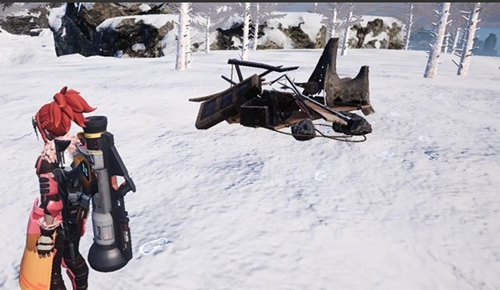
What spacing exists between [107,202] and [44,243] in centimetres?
55

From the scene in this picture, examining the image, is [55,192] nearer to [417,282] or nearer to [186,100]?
[417,282]

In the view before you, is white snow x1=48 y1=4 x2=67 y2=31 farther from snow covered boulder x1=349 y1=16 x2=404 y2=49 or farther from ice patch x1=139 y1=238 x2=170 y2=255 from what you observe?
ice patch x1=139 y1=238 x2=170 y2=255

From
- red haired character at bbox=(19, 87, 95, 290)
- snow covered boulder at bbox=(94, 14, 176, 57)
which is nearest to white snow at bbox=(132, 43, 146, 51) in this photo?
snow covered boulder at bbox=(94, 14, 176, 57)

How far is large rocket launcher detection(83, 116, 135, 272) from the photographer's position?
226 centimetres

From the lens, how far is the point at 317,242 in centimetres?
316

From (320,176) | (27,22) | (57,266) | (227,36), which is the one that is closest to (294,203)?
(320,176)

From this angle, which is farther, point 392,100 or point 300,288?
point 392,100

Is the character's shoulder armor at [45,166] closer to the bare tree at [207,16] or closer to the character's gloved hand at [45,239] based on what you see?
the character's gloved hand at [45,239]

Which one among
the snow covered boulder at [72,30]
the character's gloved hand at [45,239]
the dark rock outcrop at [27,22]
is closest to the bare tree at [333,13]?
the snow covered boulder at [72,30]

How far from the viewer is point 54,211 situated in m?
2.42

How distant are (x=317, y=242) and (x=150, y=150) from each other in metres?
2.87

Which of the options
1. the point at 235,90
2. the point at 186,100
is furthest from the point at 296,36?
the point at 235,90

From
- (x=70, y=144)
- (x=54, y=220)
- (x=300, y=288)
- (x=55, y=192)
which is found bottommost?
(x=300, y=288)

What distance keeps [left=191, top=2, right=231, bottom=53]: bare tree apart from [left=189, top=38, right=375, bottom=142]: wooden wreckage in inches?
790
